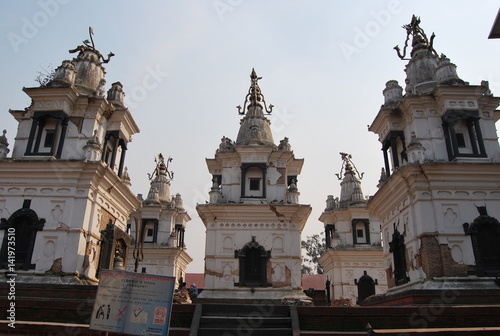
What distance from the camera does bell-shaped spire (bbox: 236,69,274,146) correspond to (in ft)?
91.9

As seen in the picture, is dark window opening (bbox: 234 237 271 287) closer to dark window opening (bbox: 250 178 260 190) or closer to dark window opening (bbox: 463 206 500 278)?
dark window opening (bbox: 250 178 260 190)

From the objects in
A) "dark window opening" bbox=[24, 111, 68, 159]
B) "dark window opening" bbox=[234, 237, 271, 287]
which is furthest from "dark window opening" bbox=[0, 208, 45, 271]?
"dark window opening" bbox=[234, 237, 271, 287]

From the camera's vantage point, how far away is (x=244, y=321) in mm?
12289

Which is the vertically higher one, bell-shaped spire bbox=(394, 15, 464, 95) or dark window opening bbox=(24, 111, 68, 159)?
bell-shaped spire bbox=(394, 15, 464, 95)

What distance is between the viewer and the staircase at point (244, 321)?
11.8 meters

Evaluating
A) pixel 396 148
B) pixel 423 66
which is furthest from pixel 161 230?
pixel 423 66

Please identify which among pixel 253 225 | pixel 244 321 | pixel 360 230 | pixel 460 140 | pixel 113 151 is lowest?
pixel 244 321

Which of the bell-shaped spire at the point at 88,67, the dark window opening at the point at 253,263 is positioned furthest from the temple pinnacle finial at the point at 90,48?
the dark window opening at the point at 253,263

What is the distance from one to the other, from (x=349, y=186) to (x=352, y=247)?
652cm

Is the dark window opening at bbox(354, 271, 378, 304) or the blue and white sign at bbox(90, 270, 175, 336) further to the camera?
the dark window opening at bbox(354, 271, 378, 304)

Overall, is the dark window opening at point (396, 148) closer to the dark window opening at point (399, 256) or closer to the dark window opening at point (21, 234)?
the dark window opening at point (399, 256)

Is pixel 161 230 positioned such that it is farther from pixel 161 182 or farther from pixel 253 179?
pixel 253 179

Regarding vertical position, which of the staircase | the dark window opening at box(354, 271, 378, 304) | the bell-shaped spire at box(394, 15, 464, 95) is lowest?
the staircase

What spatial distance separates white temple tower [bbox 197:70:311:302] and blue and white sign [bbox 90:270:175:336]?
1426 cm
